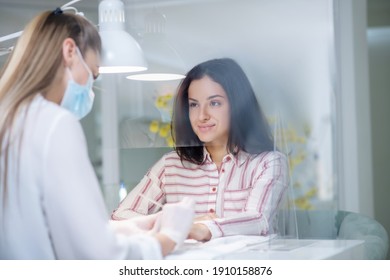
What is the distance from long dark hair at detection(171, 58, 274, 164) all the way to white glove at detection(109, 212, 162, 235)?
234 mm

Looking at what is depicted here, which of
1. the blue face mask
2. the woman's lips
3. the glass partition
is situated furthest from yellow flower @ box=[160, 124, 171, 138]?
the blue face mask

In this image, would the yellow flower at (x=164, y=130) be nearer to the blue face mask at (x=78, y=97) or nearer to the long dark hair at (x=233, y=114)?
the long dark hair at (x=233, y=114)

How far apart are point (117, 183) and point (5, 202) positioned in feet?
1.18

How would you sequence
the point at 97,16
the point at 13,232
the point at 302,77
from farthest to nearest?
the point at 97,16
the point at 302,77
the point at 13,232

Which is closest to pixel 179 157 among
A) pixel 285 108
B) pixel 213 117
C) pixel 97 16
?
pixel 213 117

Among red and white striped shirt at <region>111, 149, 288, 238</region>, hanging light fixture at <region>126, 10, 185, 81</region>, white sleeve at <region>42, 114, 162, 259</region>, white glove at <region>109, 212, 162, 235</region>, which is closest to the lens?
white sleeve at <region>42, 114, 162, 259</region>

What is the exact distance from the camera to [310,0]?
75.5 inches

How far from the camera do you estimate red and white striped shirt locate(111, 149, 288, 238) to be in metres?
1.87

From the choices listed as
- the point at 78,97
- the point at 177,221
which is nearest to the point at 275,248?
the point at 177,221

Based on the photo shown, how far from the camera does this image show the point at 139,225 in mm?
1829

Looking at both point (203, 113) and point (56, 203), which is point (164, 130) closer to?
point (203, 113)

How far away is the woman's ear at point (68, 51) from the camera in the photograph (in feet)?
5.99

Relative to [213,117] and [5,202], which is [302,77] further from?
[5,202]

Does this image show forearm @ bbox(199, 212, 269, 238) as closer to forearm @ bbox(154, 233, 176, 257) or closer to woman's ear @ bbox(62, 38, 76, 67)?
forearm @ bbox(154, 233, 176, 257)
